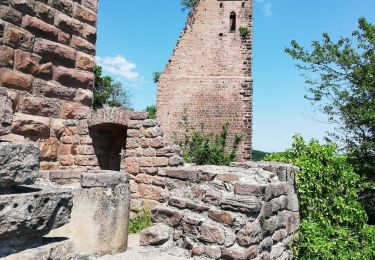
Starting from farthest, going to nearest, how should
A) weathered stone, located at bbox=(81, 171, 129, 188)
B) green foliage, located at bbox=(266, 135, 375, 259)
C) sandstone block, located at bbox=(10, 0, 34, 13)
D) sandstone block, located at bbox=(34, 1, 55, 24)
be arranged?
1. green foliage, located at bbox=(266, 135, 375, 259)
2. sandstone block, located at bbox=(34, 1, 55, 24)
3. sandstone block, located at bbox=(10, 0, 34, 13)
4. weathered stone, located at bbox=(81, 171, 129, 188)

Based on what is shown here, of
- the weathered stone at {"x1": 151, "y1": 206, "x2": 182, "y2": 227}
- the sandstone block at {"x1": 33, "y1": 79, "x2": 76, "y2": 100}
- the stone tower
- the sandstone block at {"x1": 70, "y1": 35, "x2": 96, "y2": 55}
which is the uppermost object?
the stone tower

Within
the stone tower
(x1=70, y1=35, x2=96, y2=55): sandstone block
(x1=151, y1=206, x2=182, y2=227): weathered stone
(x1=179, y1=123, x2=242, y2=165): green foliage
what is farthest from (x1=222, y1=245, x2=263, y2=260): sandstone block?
the stone tower

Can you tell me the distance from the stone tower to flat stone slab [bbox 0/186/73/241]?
15.2m

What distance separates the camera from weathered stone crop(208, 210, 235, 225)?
138 inches

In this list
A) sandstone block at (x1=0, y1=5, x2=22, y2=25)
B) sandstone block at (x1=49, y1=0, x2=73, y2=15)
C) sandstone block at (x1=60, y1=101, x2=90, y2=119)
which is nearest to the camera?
sandstone block at (x1=0, y1=5, x2=22, y2=25)

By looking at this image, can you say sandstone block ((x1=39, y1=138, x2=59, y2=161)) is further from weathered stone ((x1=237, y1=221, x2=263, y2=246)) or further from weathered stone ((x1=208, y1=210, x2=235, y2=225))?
weathered stone ((x1=237, y1=221, x2=263, y2=246))

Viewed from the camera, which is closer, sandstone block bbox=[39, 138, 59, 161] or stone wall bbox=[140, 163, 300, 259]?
stone wall bbox=[140, 163, 300, 259]

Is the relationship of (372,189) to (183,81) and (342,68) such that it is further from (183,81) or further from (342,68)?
(183,81)

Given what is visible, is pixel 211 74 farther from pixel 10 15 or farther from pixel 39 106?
pixel 10 15

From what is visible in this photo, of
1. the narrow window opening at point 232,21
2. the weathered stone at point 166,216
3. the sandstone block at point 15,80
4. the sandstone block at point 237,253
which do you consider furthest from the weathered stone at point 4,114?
the narrow window opening at point 232,21

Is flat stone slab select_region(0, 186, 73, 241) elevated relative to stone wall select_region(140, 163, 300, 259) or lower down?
elevated

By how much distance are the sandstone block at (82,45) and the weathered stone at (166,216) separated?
204 centimetres

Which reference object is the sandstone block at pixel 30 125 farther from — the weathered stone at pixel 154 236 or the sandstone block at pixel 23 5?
the weathered stone at pixel 154 236

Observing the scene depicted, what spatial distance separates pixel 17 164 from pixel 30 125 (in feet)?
8.70
